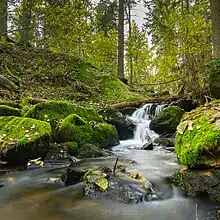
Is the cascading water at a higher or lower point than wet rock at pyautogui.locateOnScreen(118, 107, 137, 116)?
lower

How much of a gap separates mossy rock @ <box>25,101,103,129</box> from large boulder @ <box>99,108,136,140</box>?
0.93 metres

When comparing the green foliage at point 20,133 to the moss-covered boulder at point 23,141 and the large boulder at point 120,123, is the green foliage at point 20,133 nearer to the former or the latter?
the moss-covered boulder at point 23,141

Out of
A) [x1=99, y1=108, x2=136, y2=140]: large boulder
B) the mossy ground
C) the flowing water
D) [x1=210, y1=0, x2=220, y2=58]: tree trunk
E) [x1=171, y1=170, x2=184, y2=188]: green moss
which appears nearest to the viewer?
the flowing water

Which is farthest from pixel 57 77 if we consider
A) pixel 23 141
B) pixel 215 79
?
pixel 23 141

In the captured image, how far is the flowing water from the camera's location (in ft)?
10.9

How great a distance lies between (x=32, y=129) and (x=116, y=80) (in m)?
9.25

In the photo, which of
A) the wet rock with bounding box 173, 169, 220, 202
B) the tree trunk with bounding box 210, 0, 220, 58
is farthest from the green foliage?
the tree trunk with bounding box 210, 0, 220, 58

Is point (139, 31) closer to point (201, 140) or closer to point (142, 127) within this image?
point (142, 127)

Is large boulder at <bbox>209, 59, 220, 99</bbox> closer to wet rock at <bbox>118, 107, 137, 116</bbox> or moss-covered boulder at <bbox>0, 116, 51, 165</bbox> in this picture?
wet rock at <bbox>118, 107, 137, 116</bbox>

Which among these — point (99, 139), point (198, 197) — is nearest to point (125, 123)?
point (99, 139)

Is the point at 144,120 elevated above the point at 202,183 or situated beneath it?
elevated above

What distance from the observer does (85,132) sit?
7230 mm

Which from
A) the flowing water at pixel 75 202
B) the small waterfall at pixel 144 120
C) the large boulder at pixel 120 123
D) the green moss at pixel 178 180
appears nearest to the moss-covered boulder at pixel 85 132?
the large boulder at pixel 120 123

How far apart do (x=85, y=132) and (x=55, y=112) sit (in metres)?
1.03
